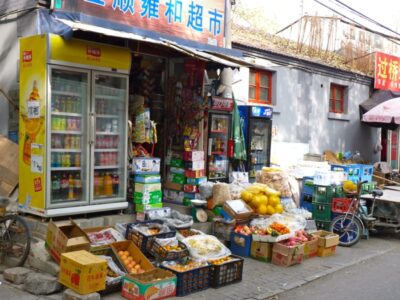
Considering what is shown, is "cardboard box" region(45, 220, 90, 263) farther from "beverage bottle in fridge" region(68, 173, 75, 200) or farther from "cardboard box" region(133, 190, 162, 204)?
"cardboard box" region(133, 190, 162, 204)

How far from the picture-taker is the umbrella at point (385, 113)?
1517 cm

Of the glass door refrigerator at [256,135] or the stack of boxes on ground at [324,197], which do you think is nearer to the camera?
the stack of boxes on ground at [324,197]

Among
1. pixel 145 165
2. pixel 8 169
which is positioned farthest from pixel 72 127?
pixel 145 165

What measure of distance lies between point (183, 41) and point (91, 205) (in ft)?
12.7

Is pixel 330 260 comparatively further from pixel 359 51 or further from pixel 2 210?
pixel 359 51

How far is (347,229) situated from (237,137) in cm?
294

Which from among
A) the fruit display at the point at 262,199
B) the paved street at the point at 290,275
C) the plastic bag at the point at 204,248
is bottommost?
the paved street at the point at 290,275

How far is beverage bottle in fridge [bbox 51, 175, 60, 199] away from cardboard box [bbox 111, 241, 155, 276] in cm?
136

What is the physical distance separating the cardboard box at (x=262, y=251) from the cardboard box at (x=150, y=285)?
2.31 metres

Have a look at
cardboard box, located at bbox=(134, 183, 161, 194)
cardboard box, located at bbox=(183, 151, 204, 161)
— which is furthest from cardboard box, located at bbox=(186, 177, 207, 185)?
cardboard box, located at bbox=(134, 183, 161, 194)

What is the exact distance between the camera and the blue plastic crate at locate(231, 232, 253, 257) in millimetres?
8070

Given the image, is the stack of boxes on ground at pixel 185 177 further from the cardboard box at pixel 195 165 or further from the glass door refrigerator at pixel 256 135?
the glass door refrigerator at pixel 256 135

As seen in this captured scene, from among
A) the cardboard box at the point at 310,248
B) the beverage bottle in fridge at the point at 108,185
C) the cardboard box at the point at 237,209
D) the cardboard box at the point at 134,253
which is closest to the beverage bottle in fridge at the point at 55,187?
the beverage bottle in fridge at the point at 108,185

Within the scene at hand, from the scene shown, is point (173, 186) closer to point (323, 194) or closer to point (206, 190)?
point (206, 190)
